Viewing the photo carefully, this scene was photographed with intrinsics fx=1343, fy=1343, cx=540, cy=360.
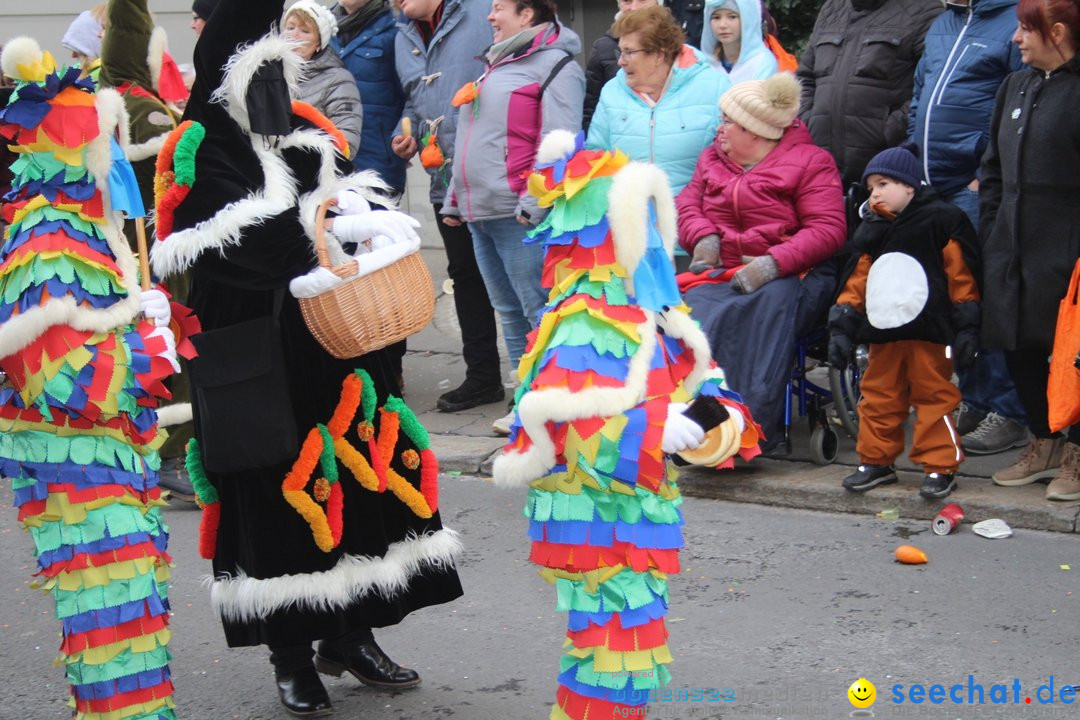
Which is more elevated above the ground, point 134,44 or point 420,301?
point 134,44

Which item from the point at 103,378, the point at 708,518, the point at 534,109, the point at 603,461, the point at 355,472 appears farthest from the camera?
the point at 534,109

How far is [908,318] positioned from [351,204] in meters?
2.80

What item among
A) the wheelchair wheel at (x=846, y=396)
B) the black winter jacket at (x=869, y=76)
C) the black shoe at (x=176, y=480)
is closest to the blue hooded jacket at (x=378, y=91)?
the black shoe at (x=176, y=480)

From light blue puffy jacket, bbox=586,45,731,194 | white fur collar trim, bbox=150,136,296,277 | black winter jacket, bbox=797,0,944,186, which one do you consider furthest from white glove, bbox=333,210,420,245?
black winter jacket, bbox=797,0,944,186

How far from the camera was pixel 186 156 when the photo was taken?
4.09m

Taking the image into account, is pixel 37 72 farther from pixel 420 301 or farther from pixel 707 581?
pixel 707 581

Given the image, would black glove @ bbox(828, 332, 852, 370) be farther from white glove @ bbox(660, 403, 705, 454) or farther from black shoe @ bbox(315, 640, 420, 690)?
white glove @ bbox(660, 403, 705, 454)

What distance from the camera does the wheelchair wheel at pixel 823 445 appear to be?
6.68m

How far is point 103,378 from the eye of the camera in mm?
3906

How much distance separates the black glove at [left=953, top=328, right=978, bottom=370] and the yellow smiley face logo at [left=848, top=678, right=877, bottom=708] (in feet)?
6.66

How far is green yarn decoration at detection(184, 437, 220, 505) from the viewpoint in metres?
4.28

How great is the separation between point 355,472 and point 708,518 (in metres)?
2.49

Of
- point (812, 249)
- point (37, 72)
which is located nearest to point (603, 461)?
point (37, 72)

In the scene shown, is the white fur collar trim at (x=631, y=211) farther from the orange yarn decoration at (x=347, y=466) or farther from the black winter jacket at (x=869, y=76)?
the black winter jacket at (x=869, y=76)
